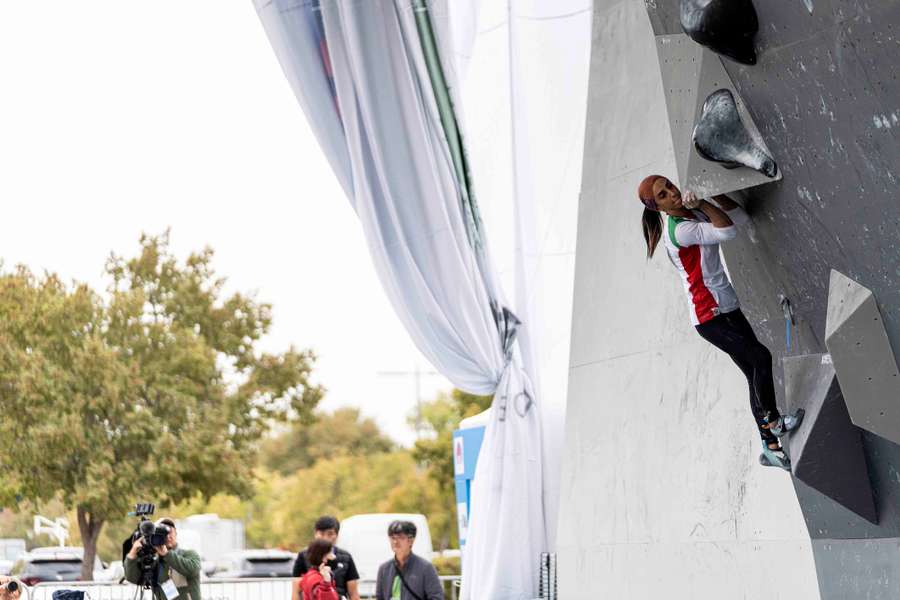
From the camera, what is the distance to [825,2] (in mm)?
3094

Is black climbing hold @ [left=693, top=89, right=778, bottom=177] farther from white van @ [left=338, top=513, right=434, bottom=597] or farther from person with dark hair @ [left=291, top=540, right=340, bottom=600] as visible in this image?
white van @ [left=338, top=513, right=434, bottom=597]

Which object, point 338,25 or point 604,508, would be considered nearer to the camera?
point 604,508

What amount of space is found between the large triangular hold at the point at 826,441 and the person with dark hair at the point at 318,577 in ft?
11.8

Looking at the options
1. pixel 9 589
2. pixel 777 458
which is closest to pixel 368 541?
pixel 9 589

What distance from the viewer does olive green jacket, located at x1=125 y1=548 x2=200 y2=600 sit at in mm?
7949

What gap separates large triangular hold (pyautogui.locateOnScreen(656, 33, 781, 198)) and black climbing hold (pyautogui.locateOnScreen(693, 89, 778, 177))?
13mm

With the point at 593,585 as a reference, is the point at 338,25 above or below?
above

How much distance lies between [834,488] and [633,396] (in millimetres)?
3140

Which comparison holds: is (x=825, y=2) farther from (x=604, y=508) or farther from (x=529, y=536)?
(x=529, y=536)

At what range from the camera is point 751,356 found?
14.2 ft

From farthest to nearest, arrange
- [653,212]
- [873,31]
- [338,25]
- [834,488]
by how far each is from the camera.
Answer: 1. [338,25]
2. [653,212]
3. [834,488]
4. [873,31]

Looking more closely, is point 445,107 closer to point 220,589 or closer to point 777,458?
point 220,589

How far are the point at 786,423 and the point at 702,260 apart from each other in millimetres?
631

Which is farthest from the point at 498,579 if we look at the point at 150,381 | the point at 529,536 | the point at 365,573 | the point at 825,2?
the point at 150,381
